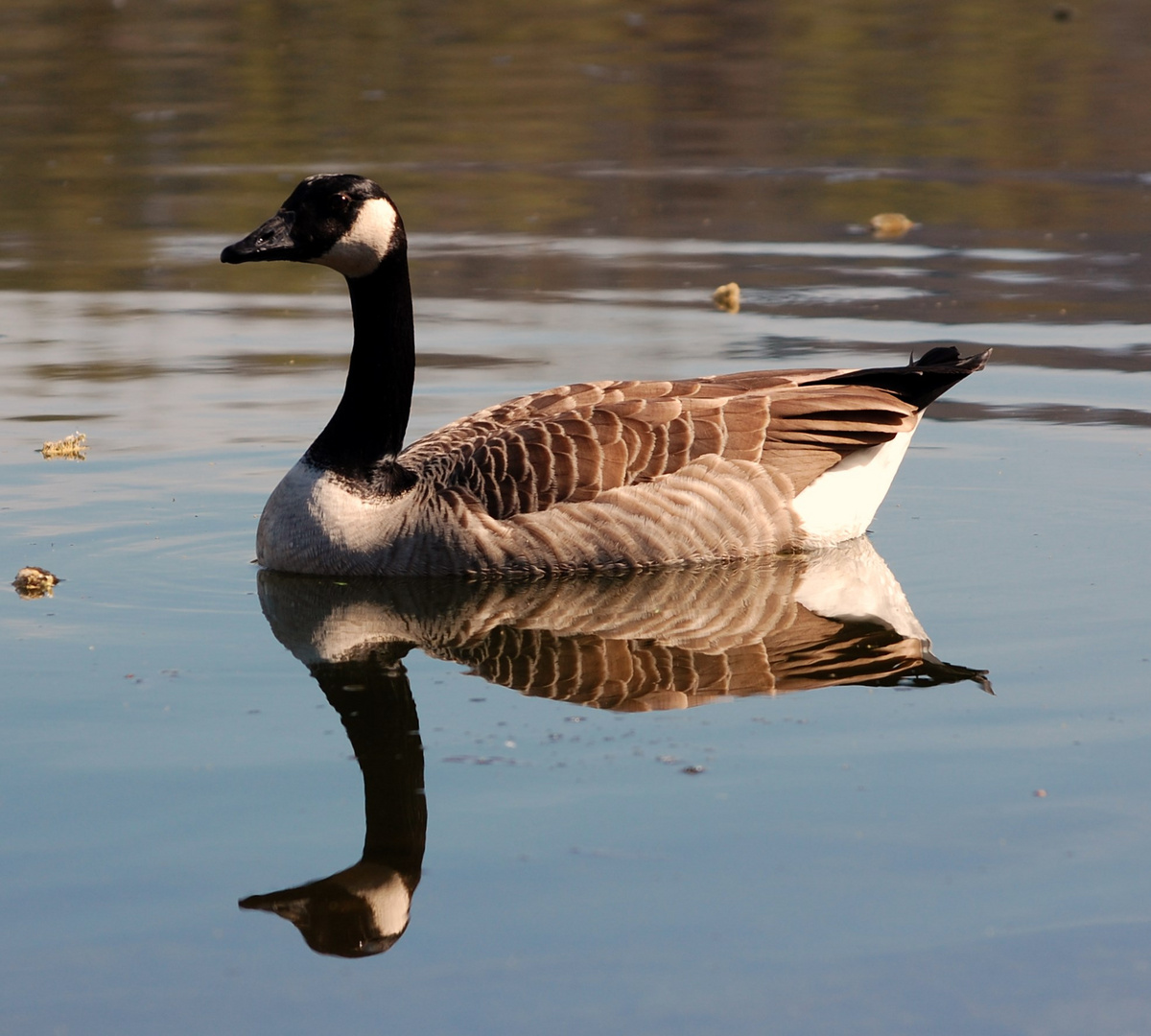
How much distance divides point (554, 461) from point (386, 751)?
97.5 inches

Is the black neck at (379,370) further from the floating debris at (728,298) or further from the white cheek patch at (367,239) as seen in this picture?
the floating debris at (728,298)

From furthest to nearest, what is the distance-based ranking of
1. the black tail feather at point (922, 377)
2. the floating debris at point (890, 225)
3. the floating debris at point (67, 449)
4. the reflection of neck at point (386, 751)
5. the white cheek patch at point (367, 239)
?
the floating debris at point (890, 225) < the floating debris at point (67, 449) < the black tail feather at point (922, 377) < the white cheek patch at point (367, 239) < the reflection of neck at point (386, 751)

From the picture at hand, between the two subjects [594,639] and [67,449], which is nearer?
[594,639]

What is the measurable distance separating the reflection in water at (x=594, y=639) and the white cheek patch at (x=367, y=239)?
5.17 ft

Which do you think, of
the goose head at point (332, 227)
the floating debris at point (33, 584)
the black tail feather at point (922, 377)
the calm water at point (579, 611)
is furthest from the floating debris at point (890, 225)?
the floating debris at point (33, 584)

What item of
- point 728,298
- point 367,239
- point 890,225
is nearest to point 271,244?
point 367,239

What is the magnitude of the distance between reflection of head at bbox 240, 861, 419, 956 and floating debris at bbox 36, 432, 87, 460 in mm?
5815

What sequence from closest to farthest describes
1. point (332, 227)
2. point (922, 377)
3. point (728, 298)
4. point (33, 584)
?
point (33, 584) < point (332, 227) < point (922, 377) < point (728, 298)

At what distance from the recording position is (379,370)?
28.9 feet

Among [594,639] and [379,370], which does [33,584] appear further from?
[594,639]

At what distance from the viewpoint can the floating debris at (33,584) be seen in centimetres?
814

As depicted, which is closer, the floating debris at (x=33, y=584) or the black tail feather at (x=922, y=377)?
the floating debris at (x=33, y=584)

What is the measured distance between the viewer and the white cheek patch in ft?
Result: 28.1

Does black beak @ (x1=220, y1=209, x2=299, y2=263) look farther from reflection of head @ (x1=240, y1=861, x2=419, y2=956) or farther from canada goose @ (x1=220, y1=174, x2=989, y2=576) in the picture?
reflection of head @ (x1=240, y1=861, x2=419, y2=956)
